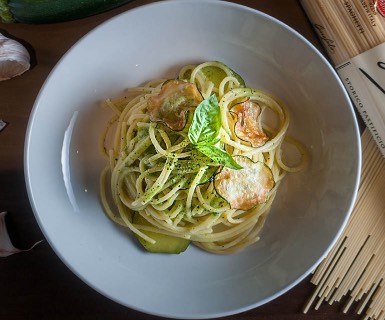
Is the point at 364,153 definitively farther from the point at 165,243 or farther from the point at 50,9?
the point at 50,9

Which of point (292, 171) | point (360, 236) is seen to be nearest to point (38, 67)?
point (292, 171)

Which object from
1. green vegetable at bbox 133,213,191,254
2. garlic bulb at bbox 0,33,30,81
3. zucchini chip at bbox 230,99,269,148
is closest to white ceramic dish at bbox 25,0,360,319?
green vegetable at bbox 133,213,191,254

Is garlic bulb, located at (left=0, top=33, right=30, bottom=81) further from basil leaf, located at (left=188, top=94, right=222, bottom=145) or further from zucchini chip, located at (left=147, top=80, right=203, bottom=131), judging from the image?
basil leaf, located at (left=188, top=94, right=222, bottom=145)

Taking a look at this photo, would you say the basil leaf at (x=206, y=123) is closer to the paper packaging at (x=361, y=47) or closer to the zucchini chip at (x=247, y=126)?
the zucchini chip at (x=247, y=126)

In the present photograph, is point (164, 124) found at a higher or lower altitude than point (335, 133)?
lower

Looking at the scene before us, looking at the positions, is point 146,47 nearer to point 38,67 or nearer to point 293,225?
point 38,67

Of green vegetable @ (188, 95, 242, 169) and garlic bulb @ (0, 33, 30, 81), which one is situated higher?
green vegetable @ (188, 95, 242, 169)

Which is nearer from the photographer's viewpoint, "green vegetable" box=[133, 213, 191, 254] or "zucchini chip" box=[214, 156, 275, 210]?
"zucchini chip" box=[214, 156, 275, 210]
